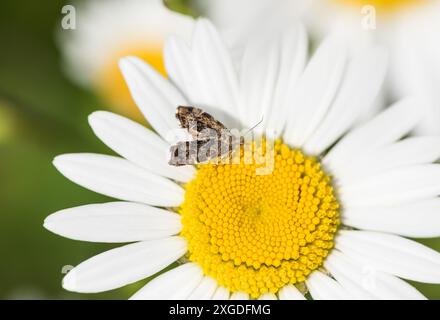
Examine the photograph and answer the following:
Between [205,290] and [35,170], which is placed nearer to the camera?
[205,290]

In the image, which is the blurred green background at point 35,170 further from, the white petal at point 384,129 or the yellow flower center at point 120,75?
the white petal at point 384,129

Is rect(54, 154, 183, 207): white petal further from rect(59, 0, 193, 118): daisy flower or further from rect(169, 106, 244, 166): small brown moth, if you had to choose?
rect(59, 0, 193, 118): daisy flower

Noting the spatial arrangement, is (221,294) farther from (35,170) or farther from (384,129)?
(35,170)

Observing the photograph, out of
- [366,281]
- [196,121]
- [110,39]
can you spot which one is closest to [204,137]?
[196,121]

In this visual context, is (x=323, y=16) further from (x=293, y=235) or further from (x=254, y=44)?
(x=293, y=235)

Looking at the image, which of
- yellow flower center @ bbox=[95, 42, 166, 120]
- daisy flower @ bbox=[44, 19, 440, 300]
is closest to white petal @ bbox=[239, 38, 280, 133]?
daisy flower @ bbox=[44, 19, 440, 300]

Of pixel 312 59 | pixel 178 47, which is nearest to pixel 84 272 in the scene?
pixel 178 47
